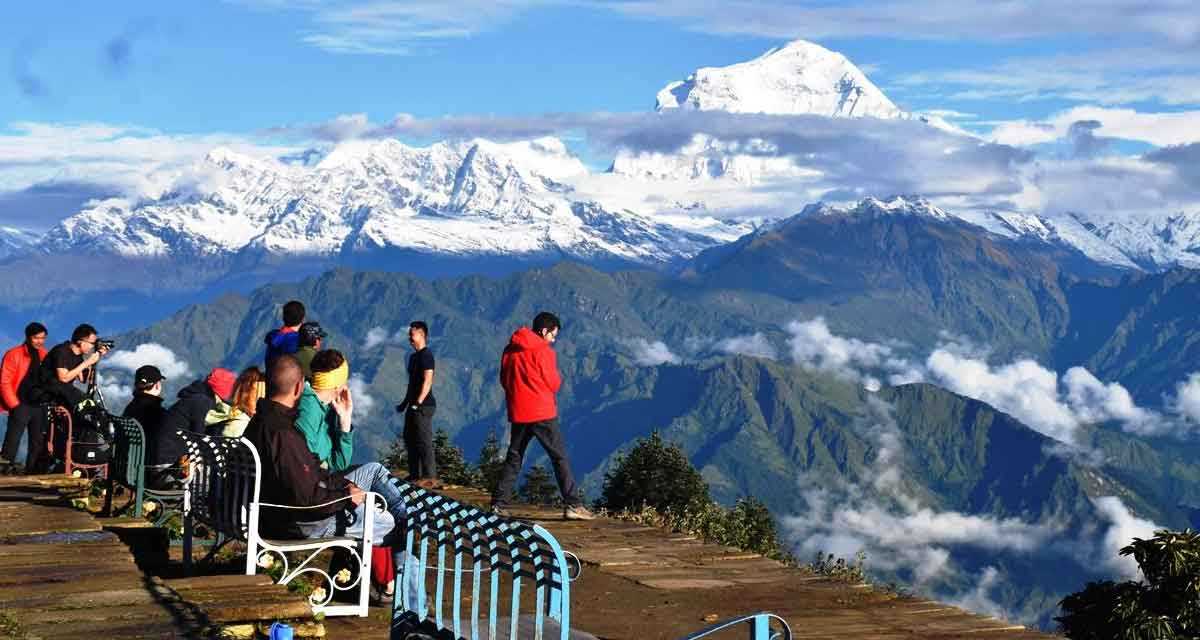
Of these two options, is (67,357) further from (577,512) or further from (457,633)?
(457,633)

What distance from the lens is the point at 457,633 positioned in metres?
7.55

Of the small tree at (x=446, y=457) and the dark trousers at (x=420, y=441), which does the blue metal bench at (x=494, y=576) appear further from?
the small tree at (x=446, y=457)

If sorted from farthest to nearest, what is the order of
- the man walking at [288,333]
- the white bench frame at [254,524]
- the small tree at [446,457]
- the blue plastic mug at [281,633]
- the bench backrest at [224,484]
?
the small tree at [446,457] < the man walking at [288,333] < the bench backrest at [224,484] < the white bench frame at [254,524] < the blue plastic mug at [281,633]

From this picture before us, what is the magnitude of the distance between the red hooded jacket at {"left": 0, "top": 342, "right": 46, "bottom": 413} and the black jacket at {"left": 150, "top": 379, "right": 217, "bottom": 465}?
541 centimetres

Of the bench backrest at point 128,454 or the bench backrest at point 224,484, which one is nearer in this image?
the bench backrest at point 224,484

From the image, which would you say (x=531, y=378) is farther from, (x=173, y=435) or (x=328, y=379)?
(x=328, y=379)

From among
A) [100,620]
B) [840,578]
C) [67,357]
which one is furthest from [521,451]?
[100,620]

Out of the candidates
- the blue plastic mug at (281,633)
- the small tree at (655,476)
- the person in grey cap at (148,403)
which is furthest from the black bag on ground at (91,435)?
the small tree at (655,476)

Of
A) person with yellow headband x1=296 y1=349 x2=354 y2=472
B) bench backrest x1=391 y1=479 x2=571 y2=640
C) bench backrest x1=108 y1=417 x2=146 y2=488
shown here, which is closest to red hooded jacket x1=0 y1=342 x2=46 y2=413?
bench backrest x1=108 y1=417 x2=146 y2=488

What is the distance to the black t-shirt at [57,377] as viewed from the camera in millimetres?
20281

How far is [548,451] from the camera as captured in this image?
17.7 meters

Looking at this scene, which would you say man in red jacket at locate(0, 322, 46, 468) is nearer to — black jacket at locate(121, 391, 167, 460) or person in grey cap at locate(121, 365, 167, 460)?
person in grey cap at locate(121, 365, 167, 460)

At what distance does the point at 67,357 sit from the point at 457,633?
1418cm

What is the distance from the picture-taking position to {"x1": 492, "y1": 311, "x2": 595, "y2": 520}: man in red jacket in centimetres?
1773
